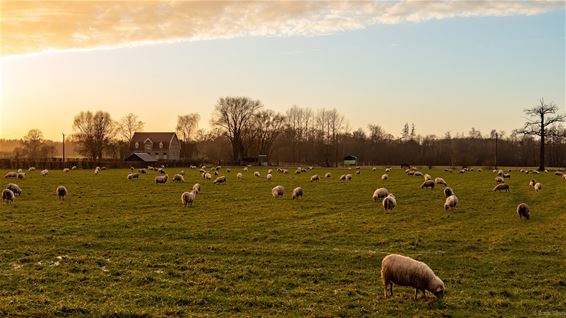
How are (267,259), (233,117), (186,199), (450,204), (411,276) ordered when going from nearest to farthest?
(411,276) < (267,259) < (450,204) < (186,199) < (233,117)

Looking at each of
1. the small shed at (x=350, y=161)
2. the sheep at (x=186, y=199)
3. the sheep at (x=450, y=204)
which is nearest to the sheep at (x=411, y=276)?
the sheep at (x=450, y=204)

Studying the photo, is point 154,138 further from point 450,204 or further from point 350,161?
point 450,204

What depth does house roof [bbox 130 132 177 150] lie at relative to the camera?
134750 millimetres

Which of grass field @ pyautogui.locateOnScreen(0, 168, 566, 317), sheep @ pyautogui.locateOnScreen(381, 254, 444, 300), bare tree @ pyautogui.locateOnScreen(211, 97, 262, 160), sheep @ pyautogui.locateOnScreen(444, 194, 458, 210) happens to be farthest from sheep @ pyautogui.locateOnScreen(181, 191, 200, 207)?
bare tree @ pyautogui.locateOnScreen(211, 97, 262, 160)

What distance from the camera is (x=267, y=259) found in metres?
14.8

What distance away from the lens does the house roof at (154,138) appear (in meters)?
135

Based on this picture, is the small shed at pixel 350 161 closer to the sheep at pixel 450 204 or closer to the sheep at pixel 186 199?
the sheep at pixel 450 204

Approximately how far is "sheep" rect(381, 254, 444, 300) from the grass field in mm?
330

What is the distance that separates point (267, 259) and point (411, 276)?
206 inches

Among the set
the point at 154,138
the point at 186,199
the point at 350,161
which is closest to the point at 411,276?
the point at 186,199

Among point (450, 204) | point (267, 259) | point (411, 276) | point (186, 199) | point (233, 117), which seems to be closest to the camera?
point (411, 276)

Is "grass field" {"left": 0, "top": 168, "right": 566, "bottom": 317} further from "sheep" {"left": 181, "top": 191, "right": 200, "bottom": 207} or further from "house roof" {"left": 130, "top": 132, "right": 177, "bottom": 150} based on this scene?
"house roof" {"left": 130, "top": 132, "right": 177, "bottom": 150}

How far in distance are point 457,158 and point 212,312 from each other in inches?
4741

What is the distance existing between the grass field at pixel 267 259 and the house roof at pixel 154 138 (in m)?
109
